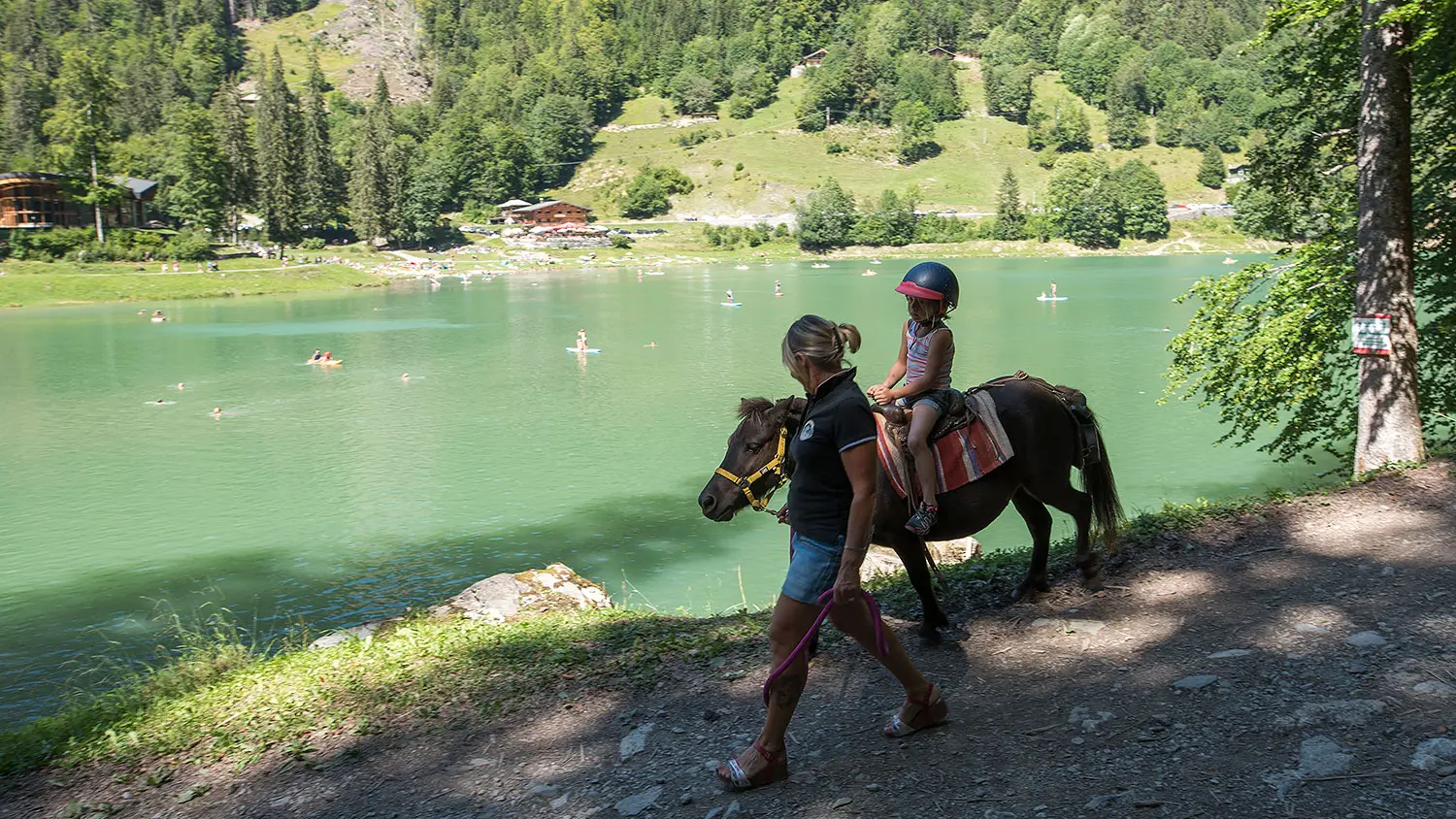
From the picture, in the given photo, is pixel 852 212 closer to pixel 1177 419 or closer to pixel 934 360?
pixel 1177 419

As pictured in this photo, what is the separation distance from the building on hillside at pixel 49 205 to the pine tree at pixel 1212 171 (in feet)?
517

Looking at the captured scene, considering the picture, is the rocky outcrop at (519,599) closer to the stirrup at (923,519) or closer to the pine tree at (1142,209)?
the stirrup at (923,519)

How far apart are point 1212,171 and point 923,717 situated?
18952 centimetres

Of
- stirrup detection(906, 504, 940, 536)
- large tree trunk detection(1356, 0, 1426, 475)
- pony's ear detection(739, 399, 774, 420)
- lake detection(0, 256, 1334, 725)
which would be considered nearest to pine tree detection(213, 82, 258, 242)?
lake detection(0, 256, 1334, 725)

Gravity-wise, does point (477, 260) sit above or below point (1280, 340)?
above

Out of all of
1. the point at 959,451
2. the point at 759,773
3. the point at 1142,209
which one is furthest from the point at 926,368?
the point at 1142,209

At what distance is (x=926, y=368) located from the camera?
6719 mm

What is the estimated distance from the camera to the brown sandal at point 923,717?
559 cm

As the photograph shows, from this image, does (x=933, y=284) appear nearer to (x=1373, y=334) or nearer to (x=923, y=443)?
(x=923, y=443)

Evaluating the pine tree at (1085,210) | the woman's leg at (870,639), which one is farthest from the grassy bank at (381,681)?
the pine tree at (1085,210)

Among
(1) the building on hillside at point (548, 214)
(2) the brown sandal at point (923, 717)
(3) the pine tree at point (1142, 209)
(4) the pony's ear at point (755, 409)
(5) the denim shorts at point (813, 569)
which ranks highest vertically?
(1) the building on hillside at point (548, 214)

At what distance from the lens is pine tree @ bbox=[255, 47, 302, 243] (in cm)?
10619

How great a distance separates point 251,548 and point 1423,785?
1996 centimetres

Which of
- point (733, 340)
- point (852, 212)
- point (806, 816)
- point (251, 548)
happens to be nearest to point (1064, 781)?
point (806, 816)
